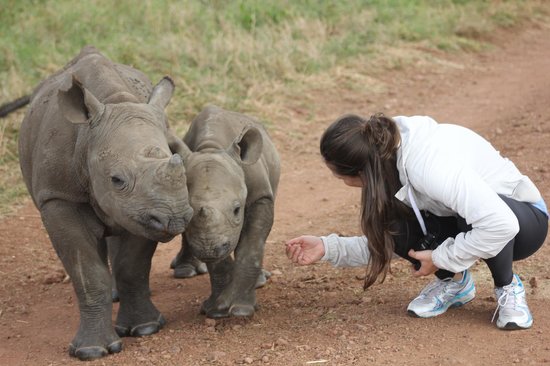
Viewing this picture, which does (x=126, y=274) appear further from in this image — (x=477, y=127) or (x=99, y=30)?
(x=99, y=30)

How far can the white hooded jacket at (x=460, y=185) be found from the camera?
5.12 metres

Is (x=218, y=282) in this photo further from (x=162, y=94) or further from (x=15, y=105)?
(x=15, y=105)

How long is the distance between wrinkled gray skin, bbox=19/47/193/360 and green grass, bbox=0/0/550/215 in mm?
3847

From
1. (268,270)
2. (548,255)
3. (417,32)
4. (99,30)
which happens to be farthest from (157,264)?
(417,32)

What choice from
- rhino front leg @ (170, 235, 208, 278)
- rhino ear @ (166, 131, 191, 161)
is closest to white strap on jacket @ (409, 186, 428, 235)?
rhino ear @ (166, 131, 191, 161)

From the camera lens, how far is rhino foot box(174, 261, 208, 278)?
7.54 meters

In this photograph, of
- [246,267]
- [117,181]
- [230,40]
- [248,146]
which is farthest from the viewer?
[230,40]

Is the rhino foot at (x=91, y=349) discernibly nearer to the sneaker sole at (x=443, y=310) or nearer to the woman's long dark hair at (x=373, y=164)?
the woman's long dark hair at (x=373, y=164)

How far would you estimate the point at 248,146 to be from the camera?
19.7 ft

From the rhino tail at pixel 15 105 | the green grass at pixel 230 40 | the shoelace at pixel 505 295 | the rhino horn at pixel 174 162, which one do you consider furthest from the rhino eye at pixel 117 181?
the green grass at pixel 230 40

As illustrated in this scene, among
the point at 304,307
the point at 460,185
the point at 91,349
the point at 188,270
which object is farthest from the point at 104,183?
the point at 188,270

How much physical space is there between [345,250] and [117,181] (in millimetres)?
1470

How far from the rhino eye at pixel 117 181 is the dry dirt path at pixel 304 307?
1017 mm

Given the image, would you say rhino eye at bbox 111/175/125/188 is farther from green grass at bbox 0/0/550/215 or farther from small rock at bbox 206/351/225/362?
green grass at bbox 0/0/550/215
